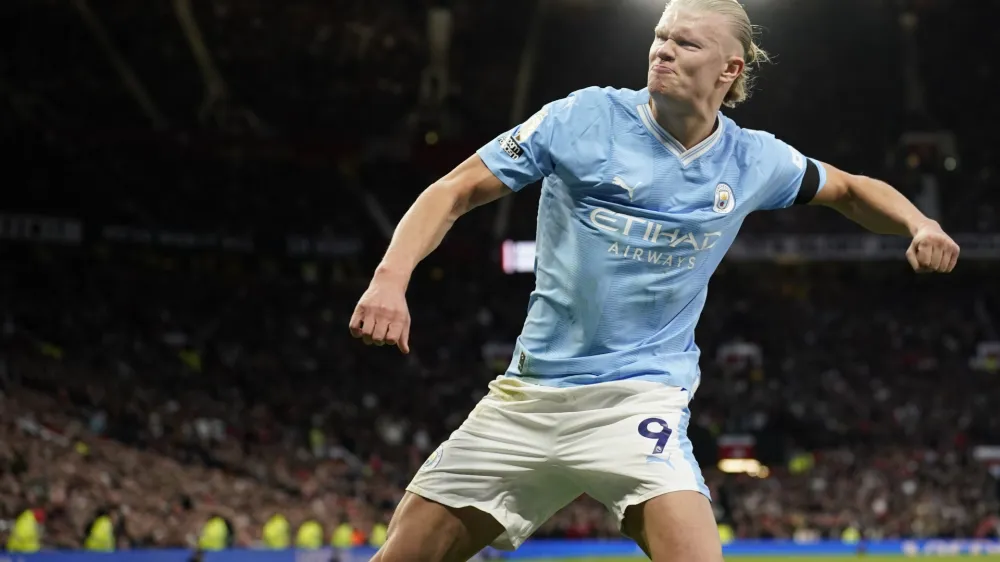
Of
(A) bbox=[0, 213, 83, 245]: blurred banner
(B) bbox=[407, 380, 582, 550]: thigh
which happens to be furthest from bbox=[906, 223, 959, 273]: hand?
(A) bbox=[0, 213, 83, 245]: blurred banner

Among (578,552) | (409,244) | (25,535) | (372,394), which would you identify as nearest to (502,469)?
(409,244)

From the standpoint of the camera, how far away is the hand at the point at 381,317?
320 cm

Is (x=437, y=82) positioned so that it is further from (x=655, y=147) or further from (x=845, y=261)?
(x=655, y=147)

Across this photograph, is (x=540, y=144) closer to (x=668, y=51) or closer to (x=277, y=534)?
(x=668, y=51)

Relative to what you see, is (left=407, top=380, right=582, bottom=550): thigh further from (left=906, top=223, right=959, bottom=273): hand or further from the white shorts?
(left=906, top=223, right=959, bottom=273): hand

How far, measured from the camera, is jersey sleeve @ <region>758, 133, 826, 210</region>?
4164 mm

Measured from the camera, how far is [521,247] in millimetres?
28047

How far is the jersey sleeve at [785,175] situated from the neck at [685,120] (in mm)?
269

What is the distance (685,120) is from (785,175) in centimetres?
48

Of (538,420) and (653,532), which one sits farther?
(538,420)

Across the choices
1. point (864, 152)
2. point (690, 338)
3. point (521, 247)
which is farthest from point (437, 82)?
point (690, 338)

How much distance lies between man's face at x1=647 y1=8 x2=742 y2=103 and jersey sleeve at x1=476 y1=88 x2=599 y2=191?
256 millimetres

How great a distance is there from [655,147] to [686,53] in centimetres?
32

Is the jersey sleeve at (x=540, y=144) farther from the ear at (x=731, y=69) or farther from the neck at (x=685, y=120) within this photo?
the ear at (x=731, y=69)
